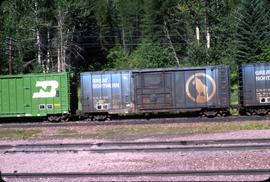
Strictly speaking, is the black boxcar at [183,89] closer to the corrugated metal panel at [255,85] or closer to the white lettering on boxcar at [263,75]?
the corrugated metal panel at [255,85]

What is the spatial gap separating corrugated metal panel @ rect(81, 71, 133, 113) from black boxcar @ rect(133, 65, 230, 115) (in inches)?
21.1

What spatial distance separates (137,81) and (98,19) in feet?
221

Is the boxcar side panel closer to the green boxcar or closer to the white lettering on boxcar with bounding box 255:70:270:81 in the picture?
the white lettering on boxcar with bounding box 255:70:270:81

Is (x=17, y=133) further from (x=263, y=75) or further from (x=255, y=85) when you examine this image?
(x=263, y=75)

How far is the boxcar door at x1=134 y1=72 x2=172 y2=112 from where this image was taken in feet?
93.0

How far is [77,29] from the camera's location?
77312mm

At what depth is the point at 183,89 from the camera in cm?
2827

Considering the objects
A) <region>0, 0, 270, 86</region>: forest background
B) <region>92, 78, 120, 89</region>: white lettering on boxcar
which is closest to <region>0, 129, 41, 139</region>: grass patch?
Answer: <region>92, 78, 120, 89</region>: white lettering on boxcar

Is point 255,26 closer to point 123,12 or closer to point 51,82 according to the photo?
point 51,82

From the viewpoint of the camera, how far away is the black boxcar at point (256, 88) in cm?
2744

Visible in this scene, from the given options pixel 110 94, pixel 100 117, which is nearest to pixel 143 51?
pixel 110 94

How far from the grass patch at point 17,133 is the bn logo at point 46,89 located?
4282 mm

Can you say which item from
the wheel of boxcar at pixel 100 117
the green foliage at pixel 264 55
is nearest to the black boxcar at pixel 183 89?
the wheel of boxcar at pixel 100 117

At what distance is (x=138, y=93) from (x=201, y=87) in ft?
12.0
